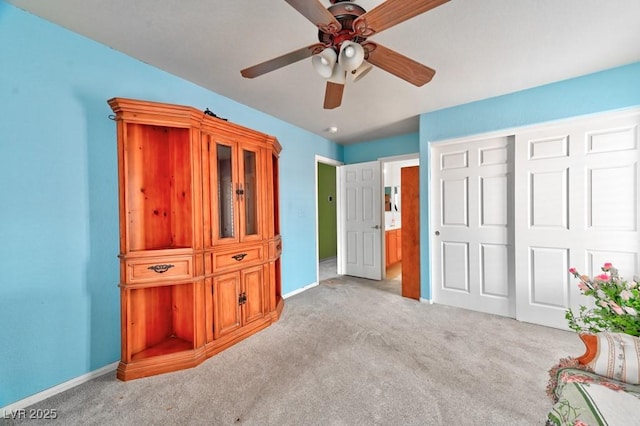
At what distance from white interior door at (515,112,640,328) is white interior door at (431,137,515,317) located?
0.14m

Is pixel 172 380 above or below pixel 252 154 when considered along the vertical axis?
below

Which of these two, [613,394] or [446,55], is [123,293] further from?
[446,55]

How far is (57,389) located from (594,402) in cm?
284

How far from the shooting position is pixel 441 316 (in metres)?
2.87

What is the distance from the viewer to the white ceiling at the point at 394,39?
154cm

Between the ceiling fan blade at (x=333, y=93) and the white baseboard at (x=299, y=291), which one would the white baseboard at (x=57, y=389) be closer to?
the white baseboard at (x=299, y=291)

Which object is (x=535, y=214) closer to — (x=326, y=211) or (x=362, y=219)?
(x=362, y=219)

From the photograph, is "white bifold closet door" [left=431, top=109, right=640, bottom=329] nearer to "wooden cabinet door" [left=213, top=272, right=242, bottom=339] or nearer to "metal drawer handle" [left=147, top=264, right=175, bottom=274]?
"wooden cabinet door" [left=213, top=272, right=242, bottom=339]

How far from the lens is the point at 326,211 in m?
6.33

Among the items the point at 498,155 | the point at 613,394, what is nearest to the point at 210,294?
the point at 613,394

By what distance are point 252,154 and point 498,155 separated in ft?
8.98

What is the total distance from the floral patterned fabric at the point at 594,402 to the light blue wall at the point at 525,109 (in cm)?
238

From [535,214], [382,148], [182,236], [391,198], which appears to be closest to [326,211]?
[391,198]

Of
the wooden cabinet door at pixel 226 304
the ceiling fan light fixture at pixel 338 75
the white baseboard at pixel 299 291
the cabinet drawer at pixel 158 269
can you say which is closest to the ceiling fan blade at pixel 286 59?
the ceiling fan light fixture at pixel 338 75
